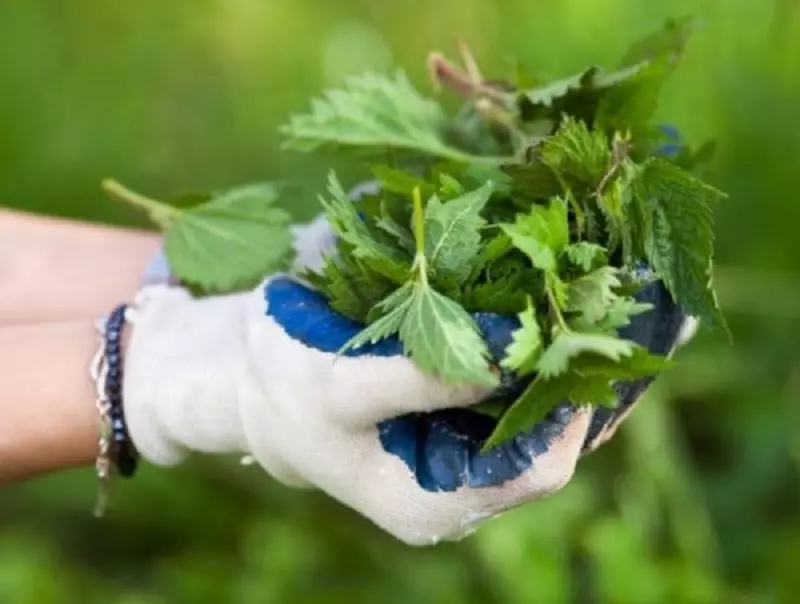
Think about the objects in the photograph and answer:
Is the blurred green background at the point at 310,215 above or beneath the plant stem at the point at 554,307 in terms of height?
beneath

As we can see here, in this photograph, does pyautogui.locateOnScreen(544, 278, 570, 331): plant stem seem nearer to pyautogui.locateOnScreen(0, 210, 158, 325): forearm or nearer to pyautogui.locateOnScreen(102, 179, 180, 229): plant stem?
pyautogui.locateOnScreen(102, 179, 180, 229): plant stem

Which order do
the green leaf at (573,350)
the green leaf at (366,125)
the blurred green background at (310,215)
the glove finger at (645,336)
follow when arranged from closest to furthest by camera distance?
1. the green leaf at (573,350)
2. the glove finger at (645,336)
3. the green leaf at (366,125)
4. the blurred green background at (310,215)

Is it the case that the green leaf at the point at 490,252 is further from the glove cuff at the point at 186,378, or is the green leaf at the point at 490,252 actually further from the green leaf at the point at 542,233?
the glove cuff at the point at 186,378

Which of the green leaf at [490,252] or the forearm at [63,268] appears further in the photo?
the forearm at [63,268]

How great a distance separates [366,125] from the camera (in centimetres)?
73

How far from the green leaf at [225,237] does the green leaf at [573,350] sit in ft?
0.96

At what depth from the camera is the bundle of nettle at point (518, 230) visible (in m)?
0.54

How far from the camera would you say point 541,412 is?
1.76ft

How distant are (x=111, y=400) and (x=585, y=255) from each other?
0.35 metres

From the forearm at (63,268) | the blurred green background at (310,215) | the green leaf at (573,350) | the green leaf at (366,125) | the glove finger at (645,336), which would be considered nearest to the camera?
the green leaf at (573,350)

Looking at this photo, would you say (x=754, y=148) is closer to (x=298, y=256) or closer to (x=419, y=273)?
(x=298, y=256)

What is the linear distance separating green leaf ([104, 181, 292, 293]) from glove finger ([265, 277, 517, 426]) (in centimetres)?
13

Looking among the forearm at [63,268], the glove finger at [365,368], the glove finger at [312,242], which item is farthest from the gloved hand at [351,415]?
the forearm at [63,268]

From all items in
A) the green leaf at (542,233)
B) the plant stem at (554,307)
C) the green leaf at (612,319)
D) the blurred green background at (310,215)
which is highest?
the green leaf at (542,233)
